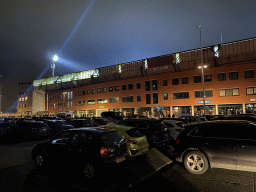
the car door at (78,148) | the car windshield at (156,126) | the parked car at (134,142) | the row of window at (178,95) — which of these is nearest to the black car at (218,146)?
the parked car at (134,142)

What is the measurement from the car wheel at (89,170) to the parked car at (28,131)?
9.50m

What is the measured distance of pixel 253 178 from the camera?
17.3ft

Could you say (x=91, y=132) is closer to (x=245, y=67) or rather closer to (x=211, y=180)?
(x=211, y=180)

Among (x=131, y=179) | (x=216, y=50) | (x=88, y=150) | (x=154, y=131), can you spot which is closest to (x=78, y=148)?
(x=88, y=150)

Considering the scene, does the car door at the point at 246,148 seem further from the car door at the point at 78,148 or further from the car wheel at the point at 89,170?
the car door at the point at 78,148

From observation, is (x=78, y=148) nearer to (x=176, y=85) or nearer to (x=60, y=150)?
(x=60, y=150)

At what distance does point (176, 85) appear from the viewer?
36594mm

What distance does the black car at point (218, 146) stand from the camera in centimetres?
505

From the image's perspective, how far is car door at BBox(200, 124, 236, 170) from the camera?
17.1 feet

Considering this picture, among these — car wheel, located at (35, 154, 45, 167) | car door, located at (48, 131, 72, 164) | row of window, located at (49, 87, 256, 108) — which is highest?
row of window, located at (49, 87, 256, 108)

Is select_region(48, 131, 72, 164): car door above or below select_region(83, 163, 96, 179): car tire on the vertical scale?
above

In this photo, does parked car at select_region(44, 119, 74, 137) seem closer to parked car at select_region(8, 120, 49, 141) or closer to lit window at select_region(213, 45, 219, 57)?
parked car at select_region(8, 120, 49, 141)

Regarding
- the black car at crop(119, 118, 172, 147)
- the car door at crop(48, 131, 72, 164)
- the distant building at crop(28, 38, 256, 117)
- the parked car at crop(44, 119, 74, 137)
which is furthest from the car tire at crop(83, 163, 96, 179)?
the distant building at crop(28, 38, 256, 117)

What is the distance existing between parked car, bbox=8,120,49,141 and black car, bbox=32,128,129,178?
25.4 feet
